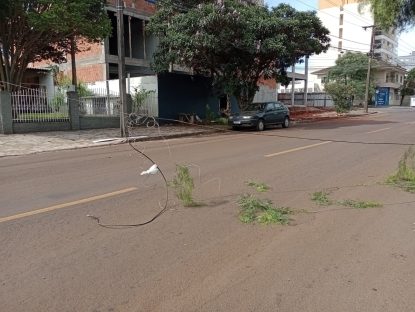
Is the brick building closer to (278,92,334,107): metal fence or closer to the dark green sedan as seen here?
the dark green sedan

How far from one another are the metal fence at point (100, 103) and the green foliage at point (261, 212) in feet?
52.3

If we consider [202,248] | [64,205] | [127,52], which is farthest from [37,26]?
[127,52]

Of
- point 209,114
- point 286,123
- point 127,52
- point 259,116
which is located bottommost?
point 286,123

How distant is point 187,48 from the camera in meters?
21.8

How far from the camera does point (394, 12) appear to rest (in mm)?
16781

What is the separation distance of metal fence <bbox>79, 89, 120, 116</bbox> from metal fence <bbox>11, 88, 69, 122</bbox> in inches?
59.6

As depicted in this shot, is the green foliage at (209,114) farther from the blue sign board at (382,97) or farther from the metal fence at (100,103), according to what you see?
the blue sign board at (382,97)

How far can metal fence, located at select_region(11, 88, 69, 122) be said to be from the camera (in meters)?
18.1

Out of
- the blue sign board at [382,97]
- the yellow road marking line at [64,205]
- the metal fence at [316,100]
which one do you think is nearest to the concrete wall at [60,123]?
the yellow road marking line at [64,205]

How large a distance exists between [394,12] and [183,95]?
45.4 feet

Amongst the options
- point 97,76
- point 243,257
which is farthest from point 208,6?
point 243,257

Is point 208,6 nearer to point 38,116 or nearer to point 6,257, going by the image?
point 38,116

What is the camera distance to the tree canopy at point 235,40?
21.5 metres

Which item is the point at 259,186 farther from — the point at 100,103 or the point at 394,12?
the point at 100,103
